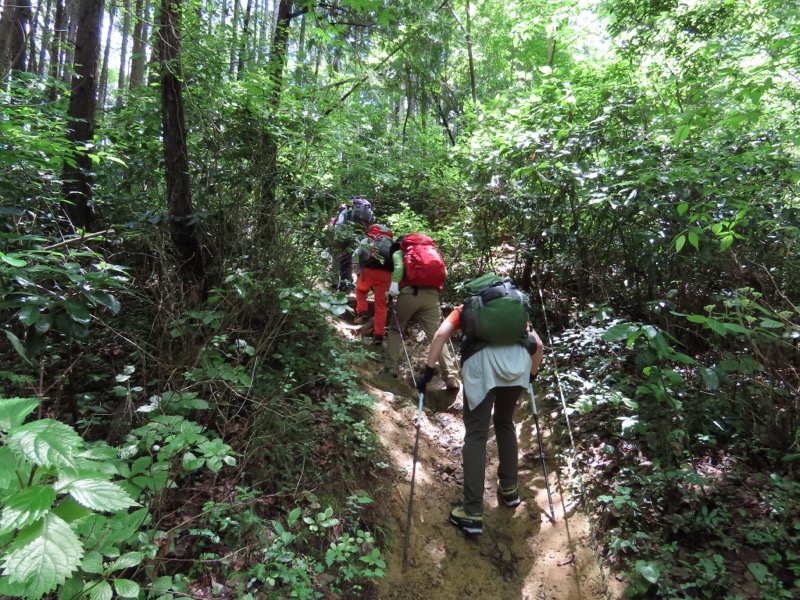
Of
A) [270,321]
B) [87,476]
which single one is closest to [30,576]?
[87,476]

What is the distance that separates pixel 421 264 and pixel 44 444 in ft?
15.5

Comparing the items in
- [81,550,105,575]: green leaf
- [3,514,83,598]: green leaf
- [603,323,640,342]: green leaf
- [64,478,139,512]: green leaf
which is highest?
[603,323,640,342]: green leaf

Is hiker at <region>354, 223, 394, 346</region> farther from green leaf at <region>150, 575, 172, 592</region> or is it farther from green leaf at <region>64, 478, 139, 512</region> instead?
green leaf at <region>64, 478, 139, 512</region>

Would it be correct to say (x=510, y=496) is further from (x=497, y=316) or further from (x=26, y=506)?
(x=26, y=506)

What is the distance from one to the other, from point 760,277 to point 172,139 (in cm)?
599

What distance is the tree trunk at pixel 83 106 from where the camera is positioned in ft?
15.7

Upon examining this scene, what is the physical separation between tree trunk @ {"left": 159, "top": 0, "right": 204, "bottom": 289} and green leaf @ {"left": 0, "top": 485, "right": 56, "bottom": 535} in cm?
338

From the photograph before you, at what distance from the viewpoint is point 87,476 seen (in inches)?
51.8

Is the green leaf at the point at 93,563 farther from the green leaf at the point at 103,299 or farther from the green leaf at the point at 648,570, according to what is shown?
the green leaf at the point at 648,570

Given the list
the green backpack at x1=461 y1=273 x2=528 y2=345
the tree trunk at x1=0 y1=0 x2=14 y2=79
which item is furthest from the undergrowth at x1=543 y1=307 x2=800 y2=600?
the tree trunk at x1=0 y1=0 x2=14 y2=79

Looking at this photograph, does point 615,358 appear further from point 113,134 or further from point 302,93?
point 113,134

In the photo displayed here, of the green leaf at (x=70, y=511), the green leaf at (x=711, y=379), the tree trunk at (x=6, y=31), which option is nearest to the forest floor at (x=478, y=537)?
the green leaf at (x=711, y=379)

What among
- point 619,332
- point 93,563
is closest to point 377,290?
point 619,332

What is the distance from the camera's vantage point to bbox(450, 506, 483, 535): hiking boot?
3727mm
